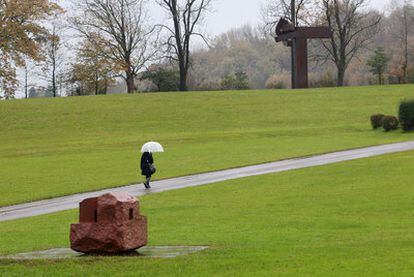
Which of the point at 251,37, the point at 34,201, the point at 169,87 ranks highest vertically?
the point at 251,37

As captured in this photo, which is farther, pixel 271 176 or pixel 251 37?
pixel 251 37

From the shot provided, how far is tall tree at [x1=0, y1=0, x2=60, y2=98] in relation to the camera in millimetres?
58219

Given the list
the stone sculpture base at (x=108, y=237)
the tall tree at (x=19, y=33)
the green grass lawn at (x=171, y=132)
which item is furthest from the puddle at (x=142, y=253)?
the tall tree at (x=19, y=33)

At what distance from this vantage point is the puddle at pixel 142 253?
11484mm

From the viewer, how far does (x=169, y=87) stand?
272 ft

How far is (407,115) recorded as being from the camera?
138 feet

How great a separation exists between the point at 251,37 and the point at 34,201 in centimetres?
12480

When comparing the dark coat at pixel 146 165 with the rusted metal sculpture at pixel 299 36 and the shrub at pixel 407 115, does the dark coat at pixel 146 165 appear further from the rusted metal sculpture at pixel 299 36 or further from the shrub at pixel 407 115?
the rusted metal sculpture at pixel 299 36

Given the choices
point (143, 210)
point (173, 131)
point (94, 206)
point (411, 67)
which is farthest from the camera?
point (411, 67)

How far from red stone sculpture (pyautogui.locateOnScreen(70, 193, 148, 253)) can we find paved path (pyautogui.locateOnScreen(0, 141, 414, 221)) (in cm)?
940

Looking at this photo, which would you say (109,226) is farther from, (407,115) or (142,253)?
(407,115)

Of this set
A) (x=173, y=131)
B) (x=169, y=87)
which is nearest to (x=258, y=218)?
(x=173, y=131)

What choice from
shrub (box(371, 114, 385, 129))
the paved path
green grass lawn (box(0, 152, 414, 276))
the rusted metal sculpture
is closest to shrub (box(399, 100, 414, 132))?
shrub (box(371, 114, 385, 129))

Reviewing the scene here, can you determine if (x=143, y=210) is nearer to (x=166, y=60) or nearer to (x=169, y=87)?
(x=169, y=87)
